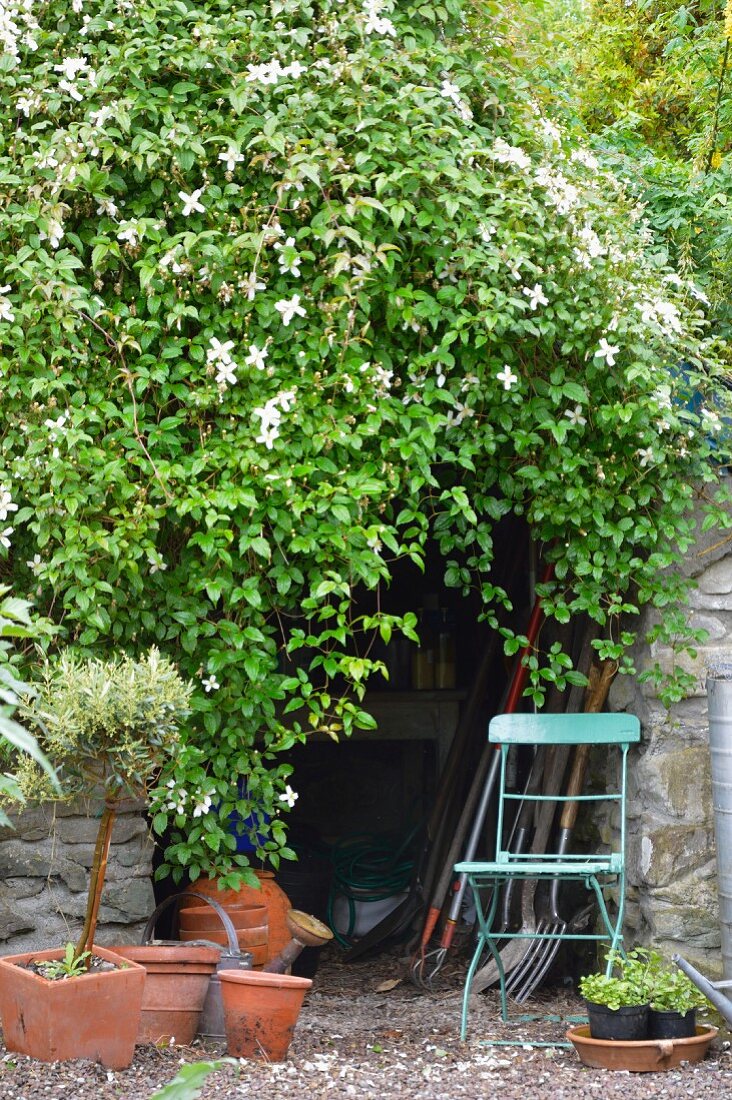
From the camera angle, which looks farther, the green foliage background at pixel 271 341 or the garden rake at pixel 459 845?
the garden rake at pixel 459 845

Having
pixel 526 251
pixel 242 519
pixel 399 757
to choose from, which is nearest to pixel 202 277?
pixel 242 519

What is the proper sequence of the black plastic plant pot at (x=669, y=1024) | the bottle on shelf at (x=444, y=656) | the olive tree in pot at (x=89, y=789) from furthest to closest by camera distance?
1. the bottle on shelf at (x=444, y=656)
2. the black plastic plant pot at (x=669, y=1024)
3. the olive tree in pot at (x=89, y=789)

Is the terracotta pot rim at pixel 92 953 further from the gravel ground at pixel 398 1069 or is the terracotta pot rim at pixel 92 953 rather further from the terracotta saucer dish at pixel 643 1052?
the terracotta saucer dish at pixel 643 1052

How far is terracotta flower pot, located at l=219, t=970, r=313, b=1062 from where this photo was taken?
2932 mm

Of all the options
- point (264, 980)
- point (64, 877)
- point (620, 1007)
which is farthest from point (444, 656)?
point (264, 980)

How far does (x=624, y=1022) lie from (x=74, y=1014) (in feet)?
4.70

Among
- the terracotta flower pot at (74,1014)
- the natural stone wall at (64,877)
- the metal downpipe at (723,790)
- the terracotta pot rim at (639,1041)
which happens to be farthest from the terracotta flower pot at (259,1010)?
the metal downpipe at (723,790)

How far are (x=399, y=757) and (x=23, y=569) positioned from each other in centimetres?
280

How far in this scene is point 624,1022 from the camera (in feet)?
9.88

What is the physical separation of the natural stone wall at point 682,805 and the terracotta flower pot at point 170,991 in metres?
1.42

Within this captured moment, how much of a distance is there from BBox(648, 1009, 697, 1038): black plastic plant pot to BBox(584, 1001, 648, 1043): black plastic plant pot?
0.09 feet

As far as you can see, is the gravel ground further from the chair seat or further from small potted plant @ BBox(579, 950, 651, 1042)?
the chair seat

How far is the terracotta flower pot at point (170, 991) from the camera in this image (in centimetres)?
306

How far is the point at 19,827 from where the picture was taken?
3.45 metres
